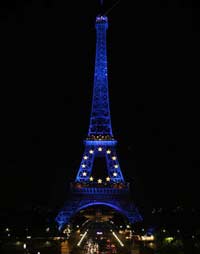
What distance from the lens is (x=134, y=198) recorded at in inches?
2990

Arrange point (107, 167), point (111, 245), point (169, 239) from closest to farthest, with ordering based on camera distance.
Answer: point (169, 239), point (111, 245), point (107, 167)

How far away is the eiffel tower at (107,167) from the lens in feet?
232

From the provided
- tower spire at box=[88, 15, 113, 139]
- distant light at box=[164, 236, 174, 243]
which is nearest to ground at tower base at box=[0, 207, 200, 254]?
distant light at box=[164, 236, 174, 243]

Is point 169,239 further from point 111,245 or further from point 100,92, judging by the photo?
point 100,92

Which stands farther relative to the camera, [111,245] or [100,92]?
[100,92]

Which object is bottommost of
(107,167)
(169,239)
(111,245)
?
(169,239)

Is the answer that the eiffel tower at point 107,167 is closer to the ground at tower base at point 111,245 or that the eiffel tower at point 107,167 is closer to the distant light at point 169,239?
the ground at tower base at point 111,245

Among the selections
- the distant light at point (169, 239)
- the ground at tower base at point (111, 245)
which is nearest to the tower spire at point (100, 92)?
the ground at tower base at point (111, 245)

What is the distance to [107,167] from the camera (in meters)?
76.1

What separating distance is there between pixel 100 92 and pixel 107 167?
37.1 ft

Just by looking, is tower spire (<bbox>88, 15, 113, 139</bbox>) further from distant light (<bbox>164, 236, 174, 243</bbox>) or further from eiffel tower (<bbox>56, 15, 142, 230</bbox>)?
distant light (<bbox>164, 236, 174, 243</bbox>)

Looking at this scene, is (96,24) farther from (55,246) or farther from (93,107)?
(55,246)

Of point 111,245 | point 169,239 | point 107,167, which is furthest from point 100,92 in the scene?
point 169,239

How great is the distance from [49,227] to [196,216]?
21.0m
